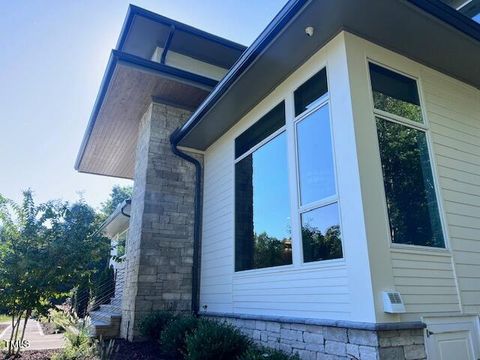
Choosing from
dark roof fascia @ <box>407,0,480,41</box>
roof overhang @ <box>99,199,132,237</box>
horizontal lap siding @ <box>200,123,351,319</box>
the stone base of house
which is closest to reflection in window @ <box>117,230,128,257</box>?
roof overhang @ <box>99,199,132,237</box>

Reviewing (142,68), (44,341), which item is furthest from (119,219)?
(142,68)

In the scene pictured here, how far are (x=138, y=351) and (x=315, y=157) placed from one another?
397 cm

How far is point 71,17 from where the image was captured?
7441 millimetres

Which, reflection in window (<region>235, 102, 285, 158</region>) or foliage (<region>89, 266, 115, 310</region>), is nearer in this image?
reflection in window (<region>235, 102, 285, 158</region>)

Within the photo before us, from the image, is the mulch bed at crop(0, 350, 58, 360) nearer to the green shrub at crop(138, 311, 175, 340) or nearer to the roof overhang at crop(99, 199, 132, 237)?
the green shrub at crop(138, 311, 175, 340)

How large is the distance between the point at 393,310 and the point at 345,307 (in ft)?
1.56

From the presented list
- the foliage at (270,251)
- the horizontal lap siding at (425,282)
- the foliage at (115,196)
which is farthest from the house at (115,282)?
the foliage at (115,196)

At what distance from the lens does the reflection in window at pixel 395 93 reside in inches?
157

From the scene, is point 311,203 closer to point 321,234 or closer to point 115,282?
point 321,234

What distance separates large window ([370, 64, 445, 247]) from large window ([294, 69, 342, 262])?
1.78 ft

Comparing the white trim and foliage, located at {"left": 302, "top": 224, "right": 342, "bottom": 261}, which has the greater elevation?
the white trim

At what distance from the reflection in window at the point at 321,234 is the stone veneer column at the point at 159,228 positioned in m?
3.34

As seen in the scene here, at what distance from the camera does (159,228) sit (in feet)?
21.9

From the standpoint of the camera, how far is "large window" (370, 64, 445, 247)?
141 inches
